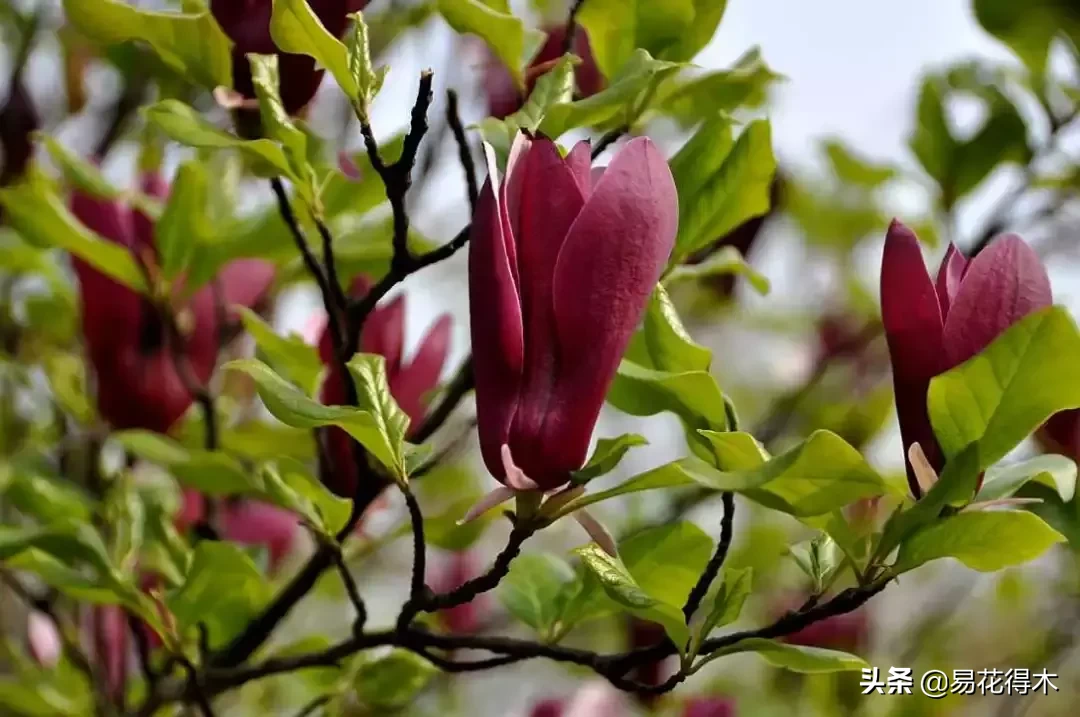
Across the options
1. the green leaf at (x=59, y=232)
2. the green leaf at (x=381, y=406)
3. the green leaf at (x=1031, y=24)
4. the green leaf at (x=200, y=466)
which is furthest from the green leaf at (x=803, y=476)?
the green leaf at (x=1031, y=24)

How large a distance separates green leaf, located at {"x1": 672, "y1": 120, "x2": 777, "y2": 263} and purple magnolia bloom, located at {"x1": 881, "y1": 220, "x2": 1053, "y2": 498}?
0.29 ft

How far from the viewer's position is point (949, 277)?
428 millimetres

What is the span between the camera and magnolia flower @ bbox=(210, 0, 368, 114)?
0.48 m

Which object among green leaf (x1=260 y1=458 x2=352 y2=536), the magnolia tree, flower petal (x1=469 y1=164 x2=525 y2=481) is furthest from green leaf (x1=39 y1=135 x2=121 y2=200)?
flower petal (x1=469 y1=164 x2=525 y2=481)

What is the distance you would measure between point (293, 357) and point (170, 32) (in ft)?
0.53

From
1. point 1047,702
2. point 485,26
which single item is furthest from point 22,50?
point 1047,702

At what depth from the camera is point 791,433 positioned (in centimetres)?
125

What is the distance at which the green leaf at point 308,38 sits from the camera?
400mm

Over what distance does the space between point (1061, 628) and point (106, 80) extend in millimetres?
1244

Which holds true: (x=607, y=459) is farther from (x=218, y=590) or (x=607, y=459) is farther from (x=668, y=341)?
(x=218, y=590)

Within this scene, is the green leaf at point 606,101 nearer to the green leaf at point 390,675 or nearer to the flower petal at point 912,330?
the flower petal at point 912,330

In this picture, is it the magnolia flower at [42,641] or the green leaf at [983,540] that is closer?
the green leaf at [983,540]

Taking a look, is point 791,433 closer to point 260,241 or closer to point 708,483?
point 260,241

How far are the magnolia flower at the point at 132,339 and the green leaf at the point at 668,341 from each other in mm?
416
